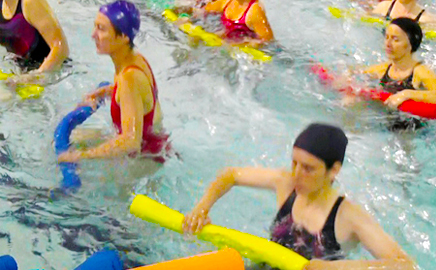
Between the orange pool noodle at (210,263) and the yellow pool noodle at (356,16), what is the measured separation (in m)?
4.37

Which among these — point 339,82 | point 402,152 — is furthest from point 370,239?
point 339,82

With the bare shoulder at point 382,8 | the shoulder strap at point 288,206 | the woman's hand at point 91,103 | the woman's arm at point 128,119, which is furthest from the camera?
the bare shoulder at point 382,8

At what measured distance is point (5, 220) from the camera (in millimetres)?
3145

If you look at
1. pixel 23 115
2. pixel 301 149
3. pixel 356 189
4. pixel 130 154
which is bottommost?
pixel 356 189

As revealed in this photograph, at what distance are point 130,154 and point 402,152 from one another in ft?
6.92

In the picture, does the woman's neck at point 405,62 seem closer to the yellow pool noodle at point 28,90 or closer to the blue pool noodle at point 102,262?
the yellow pool noodle at point 28,90

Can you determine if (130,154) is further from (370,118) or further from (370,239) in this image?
(370,118)

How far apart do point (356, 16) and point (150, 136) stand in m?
Result: 3.91

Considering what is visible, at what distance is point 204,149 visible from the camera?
4.15m

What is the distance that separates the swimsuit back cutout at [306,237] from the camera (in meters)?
2.36

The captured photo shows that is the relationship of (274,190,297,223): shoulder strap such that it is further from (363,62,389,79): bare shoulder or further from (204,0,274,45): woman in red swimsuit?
(204,0,274,45): woman in red swimsuit

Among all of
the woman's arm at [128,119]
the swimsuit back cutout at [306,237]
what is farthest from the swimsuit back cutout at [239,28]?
the swimsuit back cutout at [306,237]

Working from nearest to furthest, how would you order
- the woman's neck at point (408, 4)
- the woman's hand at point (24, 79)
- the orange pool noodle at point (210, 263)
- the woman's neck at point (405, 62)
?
the orange pool noodle at point (210, 263)
the woman's hand at point (24, 79)
the woman's neck at point (405, 62)
the woman's neck at point (408, 4)

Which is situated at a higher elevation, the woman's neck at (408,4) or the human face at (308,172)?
the human face at (308,172)
